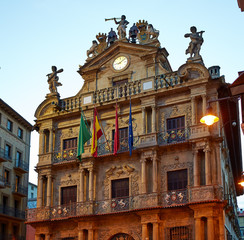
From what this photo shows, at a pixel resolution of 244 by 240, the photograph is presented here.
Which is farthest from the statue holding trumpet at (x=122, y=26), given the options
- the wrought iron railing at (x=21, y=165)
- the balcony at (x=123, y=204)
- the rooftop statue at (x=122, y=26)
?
the wrought iron railing at (x=21, y=165)

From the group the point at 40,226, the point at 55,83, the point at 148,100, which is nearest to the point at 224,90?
the point at 148,100

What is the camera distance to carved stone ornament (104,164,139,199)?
31.9 metres

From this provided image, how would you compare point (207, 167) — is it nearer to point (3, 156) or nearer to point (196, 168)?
point (196, 168)

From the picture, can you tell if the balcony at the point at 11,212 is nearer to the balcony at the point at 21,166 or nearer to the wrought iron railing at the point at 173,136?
the balcony at the point at 21,166

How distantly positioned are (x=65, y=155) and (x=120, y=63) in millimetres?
8152

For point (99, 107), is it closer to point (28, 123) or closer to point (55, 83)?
point (55, 83)

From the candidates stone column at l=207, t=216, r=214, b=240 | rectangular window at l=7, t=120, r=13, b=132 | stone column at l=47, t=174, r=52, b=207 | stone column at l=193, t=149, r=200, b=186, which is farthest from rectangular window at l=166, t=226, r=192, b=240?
rectangular window at l=7, t=120, r=13, b=132

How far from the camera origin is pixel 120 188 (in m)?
32.5

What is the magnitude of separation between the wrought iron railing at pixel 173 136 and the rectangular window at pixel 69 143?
6.87m

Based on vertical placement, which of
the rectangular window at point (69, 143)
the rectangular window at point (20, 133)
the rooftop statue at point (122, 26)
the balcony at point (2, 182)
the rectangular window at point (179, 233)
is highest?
the rooftop statue at point (122, 26)

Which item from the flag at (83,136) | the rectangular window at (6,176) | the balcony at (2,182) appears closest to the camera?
the flag at (83,136)

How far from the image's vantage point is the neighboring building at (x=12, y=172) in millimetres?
43844

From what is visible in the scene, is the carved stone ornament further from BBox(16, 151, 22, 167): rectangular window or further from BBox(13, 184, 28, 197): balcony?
BBox(16, 151, 22, 167): rectangular window

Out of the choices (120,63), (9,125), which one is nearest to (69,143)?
(120,63)
